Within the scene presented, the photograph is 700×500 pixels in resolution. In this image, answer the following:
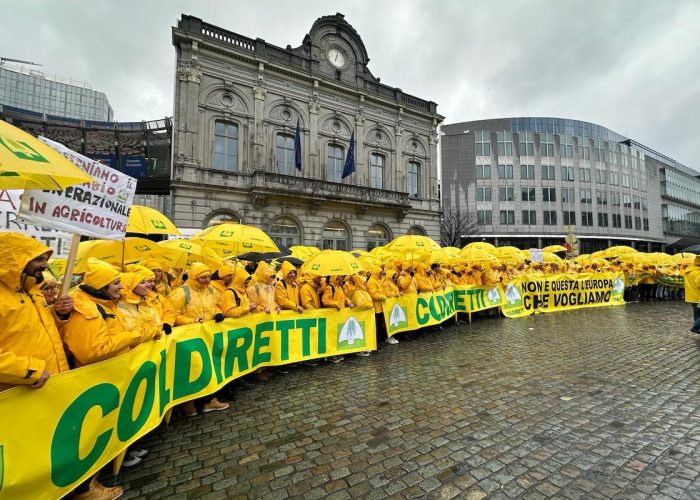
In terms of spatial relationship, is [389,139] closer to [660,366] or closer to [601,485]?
[660,366]

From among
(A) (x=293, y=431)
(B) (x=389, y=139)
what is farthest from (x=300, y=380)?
(B) (x=389, y=139)

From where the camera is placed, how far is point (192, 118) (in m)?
19.0

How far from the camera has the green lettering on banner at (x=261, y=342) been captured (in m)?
5.46

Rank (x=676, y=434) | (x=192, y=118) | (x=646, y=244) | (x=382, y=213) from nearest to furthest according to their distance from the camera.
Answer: (x=676, y=434) < (x=192, y=118) < (x=382, y=213) < (x=646, y=244)

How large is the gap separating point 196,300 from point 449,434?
152 inches

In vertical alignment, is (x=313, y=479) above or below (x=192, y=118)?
below

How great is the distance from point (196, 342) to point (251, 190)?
16.5 meters

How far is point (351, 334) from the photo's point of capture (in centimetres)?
705

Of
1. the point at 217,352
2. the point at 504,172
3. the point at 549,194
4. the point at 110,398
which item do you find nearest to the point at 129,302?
the point at 110,398

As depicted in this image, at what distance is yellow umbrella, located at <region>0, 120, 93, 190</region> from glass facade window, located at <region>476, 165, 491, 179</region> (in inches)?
1919

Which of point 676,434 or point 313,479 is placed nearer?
point 313,479

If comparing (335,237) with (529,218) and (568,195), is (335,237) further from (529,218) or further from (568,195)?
(568,195)

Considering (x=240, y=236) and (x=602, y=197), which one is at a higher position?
(x=602, y=197)

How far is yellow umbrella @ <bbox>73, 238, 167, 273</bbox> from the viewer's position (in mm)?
5910
